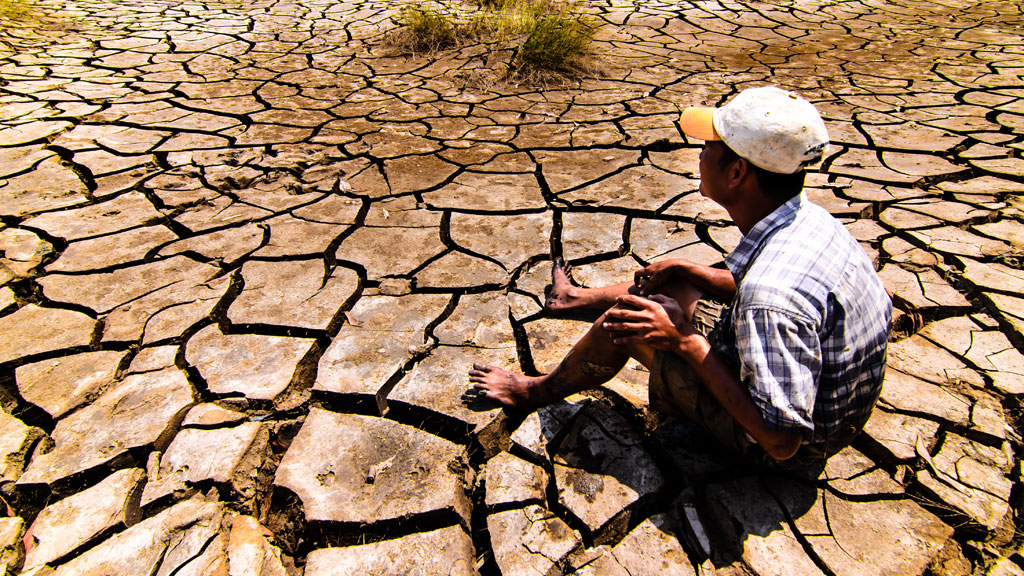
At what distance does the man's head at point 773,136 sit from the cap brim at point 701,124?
0.04 feet

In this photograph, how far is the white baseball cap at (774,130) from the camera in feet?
4.04

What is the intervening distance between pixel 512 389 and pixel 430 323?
52cm

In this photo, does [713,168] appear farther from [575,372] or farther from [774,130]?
[575,372]

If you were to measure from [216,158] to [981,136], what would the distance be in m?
4.42

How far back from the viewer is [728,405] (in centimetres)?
129

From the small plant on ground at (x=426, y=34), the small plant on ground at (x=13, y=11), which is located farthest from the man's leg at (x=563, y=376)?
the small plant on ground at (x=13, y=11)

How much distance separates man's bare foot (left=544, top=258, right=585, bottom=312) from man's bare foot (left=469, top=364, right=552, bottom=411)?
44 centimetres

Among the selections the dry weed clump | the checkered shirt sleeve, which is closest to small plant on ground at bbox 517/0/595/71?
the dry weed clump

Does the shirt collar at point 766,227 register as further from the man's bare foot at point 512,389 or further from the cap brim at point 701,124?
the man's bare foot at point 512,389

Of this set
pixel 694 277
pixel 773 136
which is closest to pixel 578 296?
pixel 694 277

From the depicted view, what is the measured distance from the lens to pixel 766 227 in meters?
1.35

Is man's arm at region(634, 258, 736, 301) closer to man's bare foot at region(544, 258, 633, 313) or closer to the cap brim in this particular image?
man's bare foot at region(544, 258, 633, 313)

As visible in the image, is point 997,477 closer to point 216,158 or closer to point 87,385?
point 87,385

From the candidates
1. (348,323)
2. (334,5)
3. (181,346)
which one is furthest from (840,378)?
(334,5)
